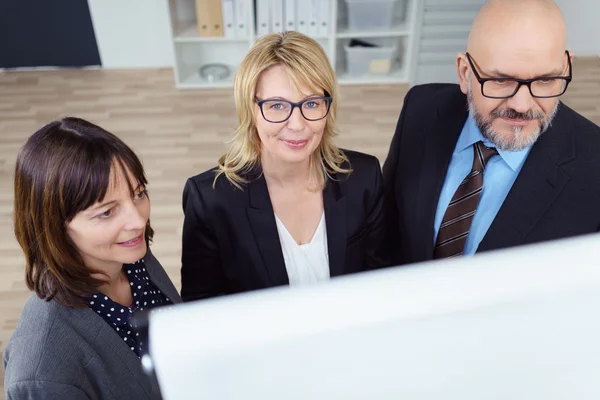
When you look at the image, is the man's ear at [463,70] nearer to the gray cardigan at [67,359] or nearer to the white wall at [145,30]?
the gray cardigan at [67,359]

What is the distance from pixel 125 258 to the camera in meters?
1.15

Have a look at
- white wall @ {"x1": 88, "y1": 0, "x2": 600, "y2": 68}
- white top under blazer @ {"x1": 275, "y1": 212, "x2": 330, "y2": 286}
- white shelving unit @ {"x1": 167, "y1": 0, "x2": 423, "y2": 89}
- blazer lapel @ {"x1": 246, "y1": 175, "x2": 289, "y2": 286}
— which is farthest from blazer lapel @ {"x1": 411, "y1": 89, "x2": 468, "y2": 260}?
white wall @ {"x1": 88, "y1": 0, "x2": 600, "y2": 68}

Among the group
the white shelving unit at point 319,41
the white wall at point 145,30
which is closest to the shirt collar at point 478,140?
the white shelving unit at point 319,41

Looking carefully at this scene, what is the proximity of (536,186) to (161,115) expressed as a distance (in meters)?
3.36

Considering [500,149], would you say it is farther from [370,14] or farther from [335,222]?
[370,14]

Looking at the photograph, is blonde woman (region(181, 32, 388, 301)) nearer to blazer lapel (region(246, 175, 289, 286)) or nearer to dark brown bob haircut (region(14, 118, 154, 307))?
blazer lapel (region(246, 175, 289, 286))

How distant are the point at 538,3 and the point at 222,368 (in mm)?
1090

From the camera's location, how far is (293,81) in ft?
4.02

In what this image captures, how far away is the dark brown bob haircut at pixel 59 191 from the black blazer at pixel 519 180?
770 millimetres

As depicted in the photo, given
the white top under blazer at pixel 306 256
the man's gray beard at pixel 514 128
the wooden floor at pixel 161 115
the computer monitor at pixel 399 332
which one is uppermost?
the computer monitor at pixel 399 332

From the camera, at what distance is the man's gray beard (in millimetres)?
1118

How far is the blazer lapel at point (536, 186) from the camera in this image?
3.96 feet

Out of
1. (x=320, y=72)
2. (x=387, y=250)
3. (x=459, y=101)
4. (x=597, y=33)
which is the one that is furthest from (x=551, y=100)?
(x=597, y=33)

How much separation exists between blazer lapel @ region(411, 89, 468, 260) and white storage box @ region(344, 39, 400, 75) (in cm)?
303
